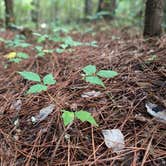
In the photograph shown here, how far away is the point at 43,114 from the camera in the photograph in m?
1.74

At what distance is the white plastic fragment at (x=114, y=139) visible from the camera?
146 cm

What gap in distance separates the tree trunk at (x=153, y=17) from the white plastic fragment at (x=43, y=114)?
1.75m

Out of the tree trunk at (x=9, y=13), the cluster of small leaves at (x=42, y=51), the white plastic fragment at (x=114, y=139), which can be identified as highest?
the tree trunk at (x=9, y=13)

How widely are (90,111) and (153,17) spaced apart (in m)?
1.68

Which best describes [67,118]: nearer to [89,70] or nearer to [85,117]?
[85,117]

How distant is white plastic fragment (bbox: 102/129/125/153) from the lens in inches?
57.6

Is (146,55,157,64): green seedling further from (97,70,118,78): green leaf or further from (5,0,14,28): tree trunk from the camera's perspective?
(5,0,14,28): tree trunk

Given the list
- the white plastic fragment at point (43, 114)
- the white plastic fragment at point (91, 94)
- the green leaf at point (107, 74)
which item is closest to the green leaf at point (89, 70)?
the green leaf at point (107, 74)

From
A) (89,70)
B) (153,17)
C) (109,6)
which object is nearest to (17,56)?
(89,70)

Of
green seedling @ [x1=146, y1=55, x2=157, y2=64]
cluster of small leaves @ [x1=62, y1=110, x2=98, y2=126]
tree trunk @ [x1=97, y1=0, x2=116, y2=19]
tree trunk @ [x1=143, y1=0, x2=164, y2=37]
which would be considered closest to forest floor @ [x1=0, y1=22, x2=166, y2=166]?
green seedling @ [x1=146, y1=55, x2=157, y2=64]

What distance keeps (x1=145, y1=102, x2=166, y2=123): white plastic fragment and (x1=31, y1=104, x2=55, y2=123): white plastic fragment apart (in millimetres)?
675

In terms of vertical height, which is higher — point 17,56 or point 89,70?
point 89,70

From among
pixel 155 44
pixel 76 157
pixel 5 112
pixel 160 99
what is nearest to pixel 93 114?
pixel 76 157

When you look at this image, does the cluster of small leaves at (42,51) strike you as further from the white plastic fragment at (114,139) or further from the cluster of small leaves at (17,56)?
the white plastic fragment at (114,139)
